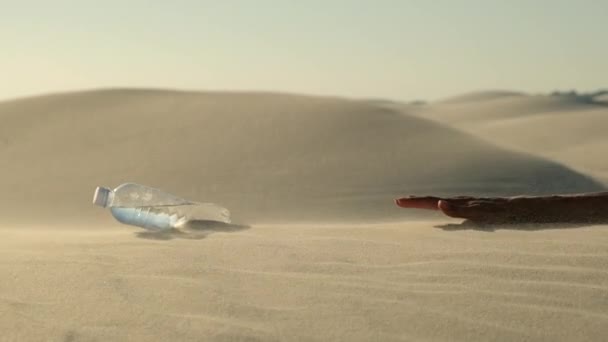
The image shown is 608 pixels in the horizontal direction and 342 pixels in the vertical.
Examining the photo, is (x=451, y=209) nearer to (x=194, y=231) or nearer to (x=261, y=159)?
(x=194, y=231)

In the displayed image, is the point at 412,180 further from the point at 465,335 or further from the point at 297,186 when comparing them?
the point at 465,335

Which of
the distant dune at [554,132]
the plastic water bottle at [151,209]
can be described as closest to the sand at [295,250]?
the plastic water bottle at [151,209]

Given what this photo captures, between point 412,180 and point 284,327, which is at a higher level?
point 412,180

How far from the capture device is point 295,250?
271cm

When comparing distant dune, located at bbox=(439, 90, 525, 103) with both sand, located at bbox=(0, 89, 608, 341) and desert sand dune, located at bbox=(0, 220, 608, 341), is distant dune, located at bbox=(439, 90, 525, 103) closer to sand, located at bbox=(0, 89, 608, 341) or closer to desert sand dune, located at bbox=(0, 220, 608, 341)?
sand, located at bbox=(0, 89, 608, 341)

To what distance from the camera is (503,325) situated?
5.97 ft

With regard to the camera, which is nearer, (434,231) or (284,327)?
(284,327)

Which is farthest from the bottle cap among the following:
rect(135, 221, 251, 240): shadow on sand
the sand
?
rect(135, 221, 251, 240): shadow on sand

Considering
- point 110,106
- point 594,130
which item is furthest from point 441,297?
point 594,130

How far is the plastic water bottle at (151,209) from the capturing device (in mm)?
3797

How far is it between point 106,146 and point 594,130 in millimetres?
9054

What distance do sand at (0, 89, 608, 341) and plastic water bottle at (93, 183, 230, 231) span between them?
4.8 inches

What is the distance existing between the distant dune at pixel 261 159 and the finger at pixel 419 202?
59.0 inches

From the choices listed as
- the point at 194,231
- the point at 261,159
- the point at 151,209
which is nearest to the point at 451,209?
the point at 194,231
